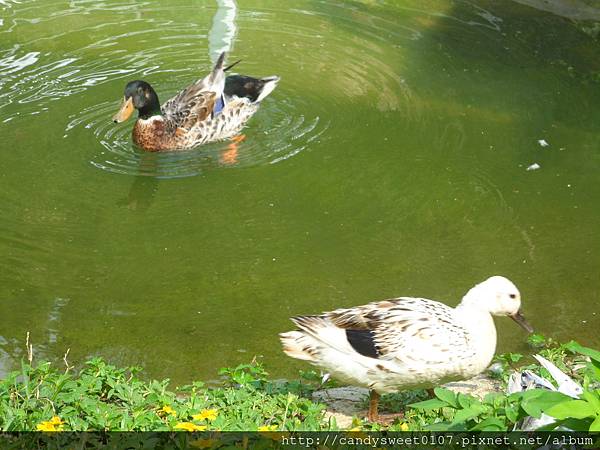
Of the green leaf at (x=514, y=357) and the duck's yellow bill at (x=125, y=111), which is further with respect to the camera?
the duck's yellow bill at (x=125, y=111)

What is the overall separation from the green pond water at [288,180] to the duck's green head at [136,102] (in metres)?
0.24

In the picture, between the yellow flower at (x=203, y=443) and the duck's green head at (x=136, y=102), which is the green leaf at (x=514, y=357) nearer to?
the yellow flower at (x=203, y=443)

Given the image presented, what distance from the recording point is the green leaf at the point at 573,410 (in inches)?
159

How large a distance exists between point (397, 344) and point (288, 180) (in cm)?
Result: 380

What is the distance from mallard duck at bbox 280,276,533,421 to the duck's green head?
4.91 metres

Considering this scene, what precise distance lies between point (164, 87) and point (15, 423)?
22.5ft

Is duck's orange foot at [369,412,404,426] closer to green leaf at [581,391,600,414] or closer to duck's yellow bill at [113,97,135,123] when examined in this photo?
green leaf at [581,391,600,414]

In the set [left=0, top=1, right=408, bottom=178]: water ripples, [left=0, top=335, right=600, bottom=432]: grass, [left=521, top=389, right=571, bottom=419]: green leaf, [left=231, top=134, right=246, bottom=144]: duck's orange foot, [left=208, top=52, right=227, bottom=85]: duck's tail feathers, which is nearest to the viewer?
[left=521, top=389, right=571, bottom=419]: green leaf

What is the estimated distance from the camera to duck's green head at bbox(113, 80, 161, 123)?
32.9ft

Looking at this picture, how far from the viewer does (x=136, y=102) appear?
10031 millimetres

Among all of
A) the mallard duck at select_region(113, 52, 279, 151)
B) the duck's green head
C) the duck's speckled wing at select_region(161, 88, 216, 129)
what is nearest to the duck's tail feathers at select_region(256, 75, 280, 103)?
the mallard duck at select_region(113, 52, 279, 151)

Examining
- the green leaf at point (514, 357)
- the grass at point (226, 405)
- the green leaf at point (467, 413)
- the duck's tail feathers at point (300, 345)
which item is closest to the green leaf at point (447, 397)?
the grass at point (226, 405)

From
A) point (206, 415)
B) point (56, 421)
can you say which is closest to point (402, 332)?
point (206, 415)

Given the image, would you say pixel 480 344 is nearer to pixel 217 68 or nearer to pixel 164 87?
pixel 217 68
